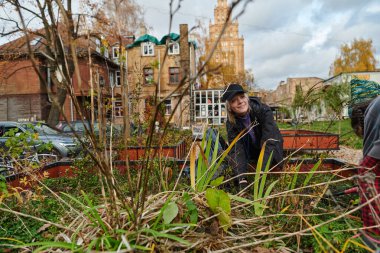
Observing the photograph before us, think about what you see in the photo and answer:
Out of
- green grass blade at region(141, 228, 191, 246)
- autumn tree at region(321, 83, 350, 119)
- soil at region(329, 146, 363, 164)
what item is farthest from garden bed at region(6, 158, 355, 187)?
soil at region(329, 146, 363, 164)

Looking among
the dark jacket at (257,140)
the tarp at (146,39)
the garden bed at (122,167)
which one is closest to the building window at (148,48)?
the tarp at (146,39)

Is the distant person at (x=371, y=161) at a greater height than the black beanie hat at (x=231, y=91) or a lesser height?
lesser

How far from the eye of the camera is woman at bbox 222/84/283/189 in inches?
121

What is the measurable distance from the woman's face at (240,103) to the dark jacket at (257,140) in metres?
0.15

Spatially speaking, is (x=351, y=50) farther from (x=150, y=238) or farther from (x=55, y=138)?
(x=150, y=238)

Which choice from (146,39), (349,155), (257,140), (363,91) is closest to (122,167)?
(257,140)

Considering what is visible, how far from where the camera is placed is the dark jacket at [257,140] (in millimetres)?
3029

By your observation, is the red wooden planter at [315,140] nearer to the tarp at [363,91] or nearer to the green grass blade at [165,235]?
the tarp at [363,91]

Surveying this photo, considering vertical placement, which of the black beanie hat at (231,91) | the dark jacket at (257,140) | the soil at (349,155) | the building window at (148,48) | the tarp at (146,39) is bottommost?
the soil at (349,155)

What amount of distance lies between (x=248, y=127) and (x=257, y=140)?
392mm

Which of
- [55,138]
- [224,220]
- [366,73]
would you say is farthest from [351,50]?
[224,220]

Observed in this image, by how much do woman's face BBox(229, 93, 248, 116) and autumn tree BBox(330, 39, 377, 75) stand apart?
54019 mm

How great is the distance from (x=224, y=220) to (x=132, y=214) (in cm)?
49

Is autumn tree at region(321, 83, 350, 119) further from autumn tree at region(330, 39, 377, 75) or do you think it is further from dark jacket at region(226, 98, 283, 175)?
autumn tree at region(330, 39, 377, 75)
